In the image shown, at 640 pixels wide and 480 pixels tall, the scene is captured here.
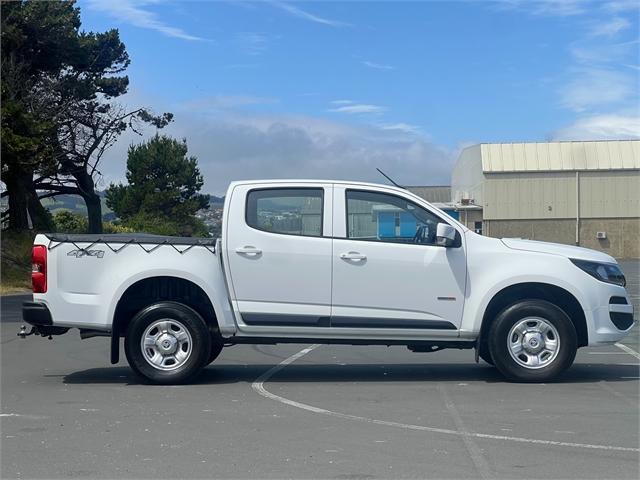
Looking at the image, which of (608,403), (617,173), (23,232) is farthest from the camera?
(617,173)

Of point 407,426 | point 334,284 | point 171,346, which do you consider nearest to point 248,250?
point 334,284

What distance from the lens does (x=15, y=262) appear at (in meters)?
30.5

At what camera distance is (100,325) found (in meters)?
9.32

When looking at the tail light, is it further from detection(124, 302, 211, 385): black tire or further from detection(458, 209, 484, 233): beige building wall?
detection(458, 209, 484, 233): beige building wall

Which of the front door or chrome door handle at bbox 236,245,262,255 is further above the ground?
chrome door handle at bbox 236,245,262,255

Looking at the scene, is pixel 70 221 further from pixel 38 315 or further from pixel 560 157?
pixel 38 315

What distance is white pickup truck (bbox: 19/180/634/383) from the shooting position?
30.2 ft

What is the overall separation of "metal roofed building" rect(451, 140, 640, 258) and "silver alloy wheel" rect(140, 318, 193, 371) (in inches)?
1583

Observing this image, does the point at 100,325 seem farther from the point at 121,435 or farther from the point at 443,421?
the point at 443,421

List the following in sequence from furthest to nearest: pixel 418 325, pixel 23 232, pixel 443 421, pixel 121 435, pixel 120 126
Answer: pixel 120 126 → pixel 23 232 → pixel 418 325 → pixel 443 421 → pixel 121 435

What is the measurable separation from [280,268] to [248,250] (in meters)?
0.37

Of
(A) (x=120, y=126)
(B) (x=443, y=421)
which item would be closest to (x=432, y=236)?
(B) (x=443, y=421)

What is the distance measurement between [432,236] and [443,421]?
7.68 ft

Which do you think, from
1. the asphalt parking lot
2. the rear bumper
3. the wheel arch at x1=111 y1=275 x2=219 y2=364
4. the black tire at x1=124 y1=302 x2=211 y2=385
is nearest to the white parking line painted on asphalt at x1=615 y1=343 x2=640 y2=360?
the asphalt parking lot
